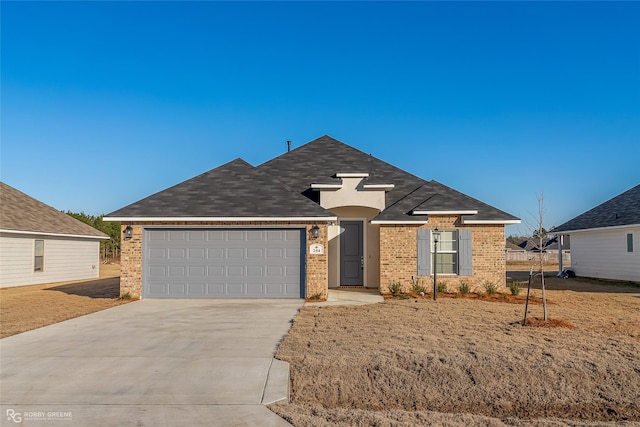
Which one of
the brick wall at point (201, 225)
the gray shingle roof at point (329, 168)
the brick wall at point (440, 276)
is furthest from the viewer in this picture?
the gray shingle roof at point (329, 168)

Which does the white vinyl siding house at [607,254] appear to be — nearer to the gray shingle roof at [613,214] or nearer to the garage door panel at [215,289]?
the gray shingle roof at [613,214]

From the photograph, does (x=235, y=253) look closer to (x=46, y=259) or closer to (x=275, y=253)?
(x=275, y=253)

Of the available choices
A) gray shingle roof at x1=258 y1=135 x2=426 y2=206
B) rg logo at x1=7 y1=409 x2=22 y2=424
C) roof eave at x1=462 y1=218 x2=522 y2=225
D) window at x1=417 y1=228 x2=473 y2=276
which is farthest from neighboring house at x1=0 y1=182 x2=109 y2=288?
roof eave at x1=462 y1=218 x2=522 y2=225

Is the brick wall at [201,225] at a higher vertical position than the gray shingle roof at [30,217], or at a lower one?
lower

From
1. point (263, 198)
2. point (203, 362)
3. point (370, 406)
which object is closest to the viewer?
point (370, 406)

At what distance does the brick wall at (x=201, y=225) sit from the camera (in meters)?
14.3

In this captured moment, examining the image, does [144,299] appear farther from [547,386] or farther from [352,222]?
[547,386]

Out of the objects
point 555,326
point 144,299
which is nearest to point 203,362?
point 555,326

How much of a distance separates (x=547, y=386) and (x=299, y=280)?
9.19m

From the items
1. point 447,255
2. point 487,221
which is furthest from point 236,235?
point 487,221

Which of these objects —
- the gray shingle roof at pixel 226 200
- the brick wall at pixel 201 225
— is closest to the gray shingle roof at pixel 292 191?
the gray shingle roof at pixel 226 200

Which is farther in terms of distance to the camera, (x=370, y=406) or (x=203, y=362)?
(x=203, y=362)

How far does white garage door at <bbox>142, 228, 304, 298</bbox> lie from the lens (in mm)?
14477

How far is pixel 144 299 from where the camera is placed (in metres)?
14.4
